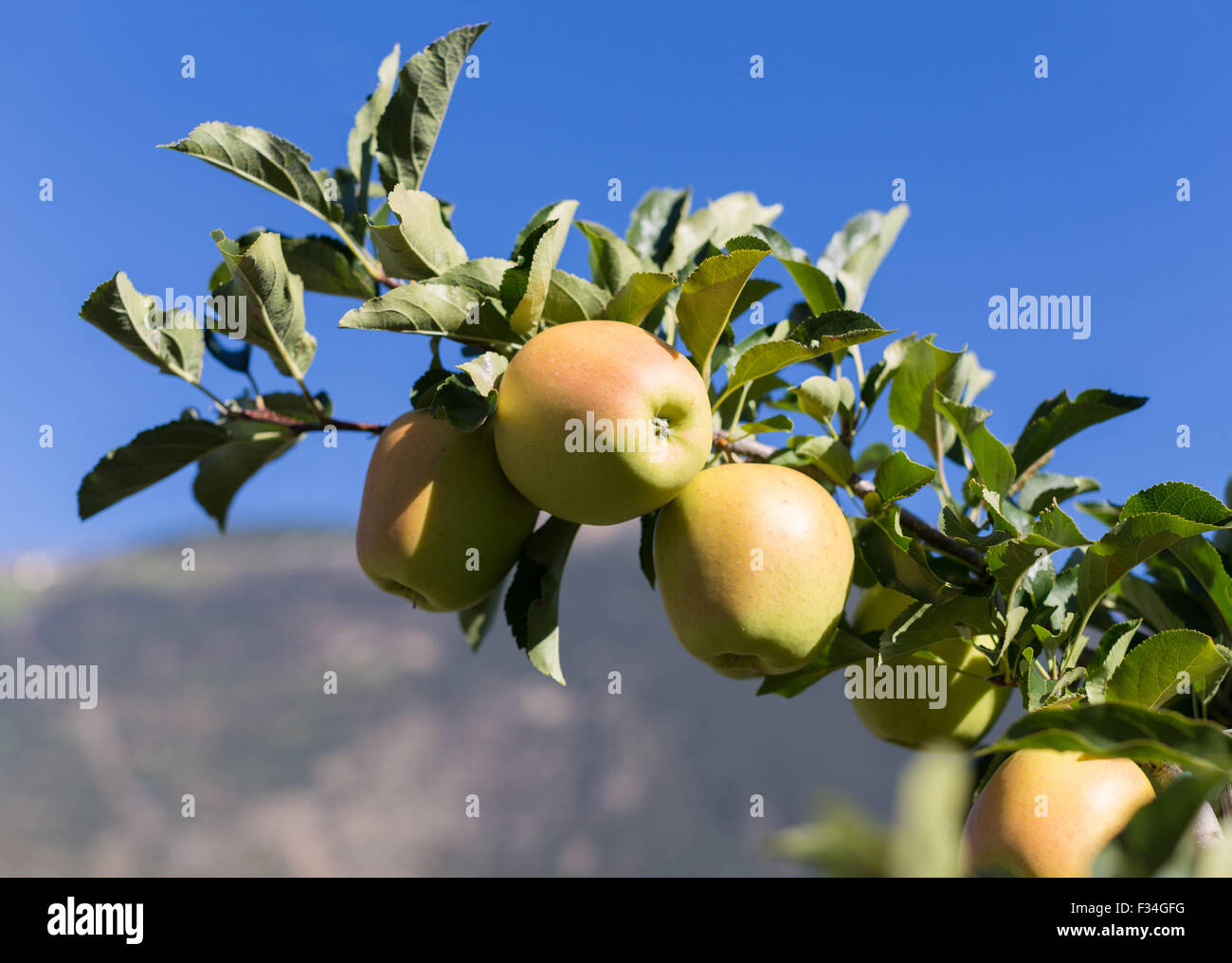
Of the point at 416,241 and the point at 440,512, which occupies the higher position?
the point at 416,241

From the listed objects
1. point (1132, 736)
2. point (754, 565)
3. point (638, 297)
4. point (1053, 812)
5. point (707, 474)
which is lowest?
point (1053, 812)

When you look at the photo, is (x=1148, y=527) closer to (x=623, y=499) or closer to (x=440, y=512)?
(x=623, y=499)

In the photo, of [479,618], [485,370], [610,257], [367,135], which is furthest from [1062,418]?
[367,135]

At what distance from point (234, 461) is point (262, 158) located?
1.43ft

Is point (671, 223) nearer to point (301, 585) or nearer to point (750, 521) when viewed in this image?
point (750, 521)

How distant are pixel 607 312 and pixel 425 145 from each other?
0.39 m

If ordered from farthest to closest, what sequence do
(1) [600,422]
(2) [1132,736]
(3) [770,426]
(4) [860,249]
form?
(4) [860,249]
(3) [770,426]
(1) [600,422]
(2) [1132,736]

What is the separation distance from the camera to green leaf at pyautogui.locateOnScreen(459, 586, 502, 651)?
4.84ft

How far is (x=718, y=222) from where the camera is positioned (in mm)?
1481

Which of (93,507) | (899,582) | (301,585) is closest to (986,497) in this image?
(899,582)

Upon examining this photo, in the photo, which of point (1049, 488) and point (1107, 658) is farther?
point (1049, 488)

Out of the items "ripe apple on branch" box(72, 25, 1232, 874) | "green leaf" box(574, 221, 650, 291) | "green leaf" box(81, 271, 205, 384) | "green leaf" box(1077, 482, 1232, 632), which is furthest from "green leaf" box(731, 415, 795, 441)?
"green leaf" box(81, 271, 205, 384)

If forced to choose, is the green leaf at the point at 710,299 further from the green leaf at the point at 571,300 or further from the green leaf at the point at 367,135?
the green leaf at the point at 367,135

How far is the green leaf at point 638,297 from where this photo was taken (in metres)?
1.05
